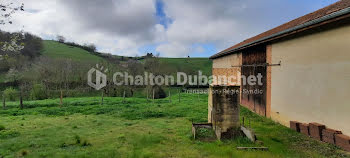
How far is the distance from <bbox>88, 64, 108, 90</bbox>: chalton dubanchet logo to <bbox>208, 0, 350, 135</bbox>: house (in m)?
20.6

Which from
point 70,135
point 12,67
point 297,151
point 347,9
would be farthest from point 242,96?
point 12,67

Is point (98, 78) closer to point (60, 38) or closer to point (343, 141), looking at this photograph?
point (343, 141)

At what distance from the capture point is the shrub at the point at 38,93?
838 inches

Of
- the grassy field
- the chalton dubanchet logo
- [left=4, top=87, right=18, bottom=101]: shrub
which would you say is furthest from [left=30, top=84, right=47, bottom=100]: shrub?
the grassy field

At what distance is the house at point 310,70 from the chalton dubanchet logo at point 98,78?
811 inches

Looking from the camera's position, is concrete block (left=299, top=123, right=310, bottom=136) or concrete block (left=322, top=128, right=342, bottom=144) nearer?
concrete block (left=322, top=128, right=342, bottom=144)

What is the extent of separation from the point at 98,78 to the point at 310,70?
→ 24.4 metres

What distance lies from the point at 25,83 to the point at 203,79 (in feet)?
79.4

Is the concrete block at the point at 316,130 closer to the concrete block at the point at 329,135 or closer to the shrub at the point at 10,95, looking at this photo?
the concrete block at the point at 329,135

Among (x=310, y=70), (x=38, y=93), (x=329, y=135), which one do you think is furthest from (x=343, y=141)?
(x=38, y=93)

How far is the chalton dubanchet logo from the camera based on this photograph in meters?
25.4

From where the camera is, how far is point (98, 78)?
84.4 ft

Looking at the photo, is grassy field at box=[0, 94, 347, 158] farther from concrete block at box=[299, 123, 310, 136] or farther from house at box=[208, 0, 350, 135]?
house at box=[208, 0, 350, 135]

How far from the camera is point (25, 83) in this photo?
81.3ft
